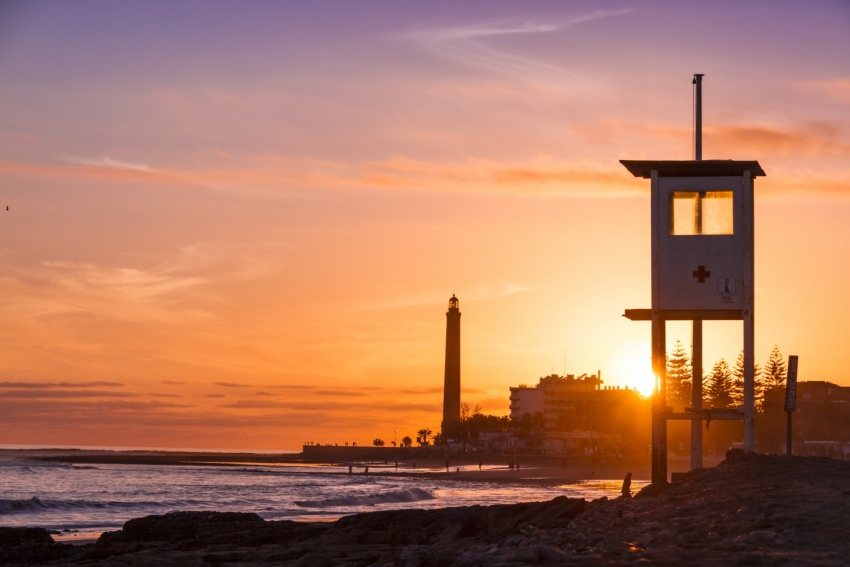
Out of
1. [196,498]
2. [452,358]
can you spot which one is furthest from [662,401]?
[452,358]

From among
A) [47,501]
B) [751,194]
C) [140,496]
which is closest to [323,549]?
[751,194]

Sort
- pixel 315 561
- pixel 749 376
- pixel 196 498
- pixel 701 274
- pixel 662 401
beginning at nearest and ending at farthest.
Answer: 1. pixel 315 561
2. pixel 749 376
3. pixel 701 274
4. pixel 662 401
5. pixel 196 498

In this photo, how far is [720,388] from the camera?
3760 inches

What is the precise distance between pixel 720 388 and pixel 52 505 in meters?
68.5

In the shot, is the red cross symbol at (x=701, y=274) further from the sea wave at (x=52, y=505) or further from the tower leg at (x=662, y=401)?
the sea wave at (x=52, y=505)

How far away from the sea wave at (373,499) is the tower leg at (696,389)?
95.9ft

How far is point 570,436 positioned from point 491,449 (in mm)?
10898

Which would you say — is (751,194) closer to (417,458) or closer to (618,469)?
(618,469)

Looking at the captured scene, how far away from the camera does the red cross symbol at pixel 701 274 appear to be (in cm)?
1514

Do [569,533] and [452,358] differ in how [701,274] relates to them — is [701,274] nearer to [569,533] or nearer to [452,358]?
[569,533]

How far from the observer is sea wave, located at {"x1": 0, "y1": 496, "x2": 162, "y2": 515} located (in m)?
41.3

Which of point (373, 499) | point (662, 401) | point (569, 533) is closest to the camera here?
A: point (569, 533)

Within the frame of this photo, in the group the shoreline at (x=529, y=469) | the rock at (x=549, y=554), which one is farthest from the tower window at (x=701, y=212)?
the shoreline at (x=529, y=469)

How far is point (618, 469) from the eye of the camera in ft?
274
